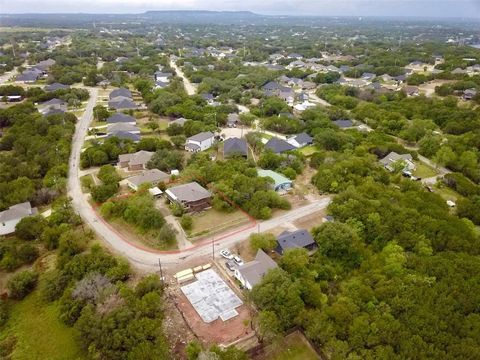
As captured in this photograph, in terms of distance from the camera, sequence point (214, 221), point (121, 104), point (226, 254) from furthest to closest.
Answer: point (121, 104) < point (214, 221) < point (226, 254)

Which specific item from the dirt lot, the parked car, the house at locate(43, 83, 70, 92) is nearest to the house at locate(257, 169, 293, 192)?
the parked car

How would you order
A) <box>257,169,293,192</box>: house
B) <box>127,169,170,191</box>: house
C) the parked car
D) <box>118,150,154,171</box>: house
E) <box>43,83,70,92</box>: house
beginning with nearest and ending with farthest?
the parked car → <box>127,169,170,191</box>: house → <box>257,169,293,192</box>: house → <box>118,150,154,171</box>: house → <box>43,83,70,92</box>: house

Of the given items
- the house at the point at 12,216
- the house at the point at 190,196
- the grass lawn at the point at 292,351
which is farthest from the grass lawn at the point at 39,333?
the house at the point at 190,196

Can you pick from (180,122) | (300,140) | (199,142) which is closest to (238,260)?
(199,142)

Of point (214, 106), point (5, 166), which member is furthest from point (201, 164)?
point (214, 106)

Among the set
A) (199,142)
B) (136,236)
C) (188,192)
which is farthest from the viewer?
(199,142)

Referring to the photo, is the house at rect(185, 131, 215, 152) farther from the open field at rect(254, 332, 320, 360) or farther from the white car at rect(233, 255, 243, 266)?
the open field at rect(254, 332, 320, 360)

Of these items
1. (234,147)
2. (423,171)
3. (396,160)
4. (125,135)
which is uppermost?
(125,135)

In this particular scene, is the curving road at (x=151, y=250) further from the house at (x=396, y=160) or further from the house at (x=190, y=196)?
the house at (x=396, y=160)

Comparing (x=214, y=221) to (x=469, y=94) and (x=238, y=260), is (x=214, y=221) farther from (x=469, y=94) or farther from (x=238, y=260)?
(x=469, y=94)
